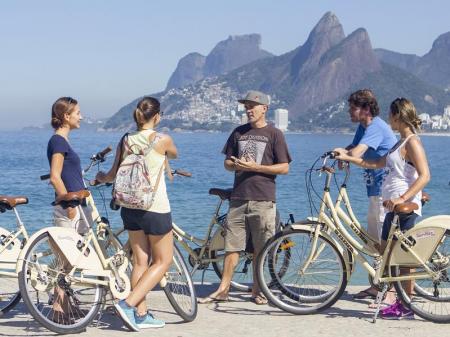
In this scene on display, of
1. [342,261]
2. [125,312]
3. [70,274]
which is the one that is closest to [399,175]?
[342,261]

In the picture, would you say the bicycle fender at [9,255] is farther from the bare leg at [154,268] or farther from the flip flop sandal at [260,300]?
the flip flop sandal at [260,300]

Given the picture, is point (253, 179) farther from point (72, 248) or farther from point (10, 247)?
point (10, 247)

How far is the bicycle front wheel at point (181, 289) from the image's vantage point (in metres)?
5.66

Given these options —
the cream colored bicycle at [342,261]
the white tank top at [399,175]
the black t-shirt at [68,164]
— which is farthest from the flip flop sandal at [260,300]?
the black t-shirt at [68,164]

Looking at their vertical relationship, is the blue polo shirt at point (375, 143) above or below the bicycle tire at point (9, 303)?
above

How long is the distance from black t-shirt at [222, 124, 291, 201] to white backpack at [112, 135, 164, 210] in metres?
1.22

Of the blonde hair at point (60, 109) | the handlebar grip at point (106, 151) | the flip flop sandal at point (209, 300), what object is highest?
the blonde hair at point (60, 109)

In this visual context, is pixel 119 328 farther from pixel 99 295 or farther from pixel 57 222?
pixel 57 222

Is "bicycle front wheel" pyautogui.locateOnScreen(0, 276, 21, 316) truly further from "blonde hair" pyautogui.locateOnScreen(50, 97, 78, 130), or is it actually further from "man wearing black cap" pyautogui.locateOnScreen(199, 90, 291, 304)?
"man wearing black cap" pyautogui.locateOnScreen(199, 90, 291, 304)

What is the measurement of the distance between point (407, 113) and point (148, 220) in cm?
205

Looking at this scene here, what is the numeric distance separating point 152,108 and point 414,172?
2.02 metres

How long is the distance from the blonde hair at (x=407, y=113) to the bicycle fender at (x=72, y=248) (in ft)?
7.91

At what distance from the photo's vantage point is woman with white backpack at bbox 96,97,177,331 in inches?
203

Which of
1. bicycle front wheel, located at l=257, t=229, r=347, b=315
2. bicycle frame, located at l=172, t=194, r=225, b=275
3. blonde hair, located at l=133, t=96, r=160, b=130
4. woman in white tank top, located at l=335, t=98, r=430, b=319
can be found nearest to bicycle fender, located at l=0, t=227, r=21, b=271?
blonde hair, located at l=133, t=96, r=160, b=130
